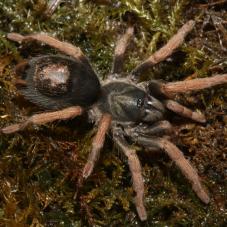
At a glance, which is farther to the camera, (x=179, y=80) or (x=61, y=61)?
(x=179, y=80)

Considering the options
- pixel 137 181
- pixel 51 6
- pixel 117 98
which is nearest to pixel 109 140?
pixel 117 98

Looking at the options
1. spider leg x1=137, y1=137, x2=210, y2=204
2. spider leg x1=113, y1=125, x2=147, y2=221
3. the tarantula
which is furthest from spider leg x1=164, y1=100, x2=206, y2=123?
spider leg x1=113, y1=125, x2=147, y2=221

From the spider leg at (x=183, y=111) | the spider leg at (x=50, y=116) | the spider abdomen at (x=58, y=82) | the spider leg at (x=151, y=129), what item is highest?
the spider abdomen at (x=58, y=82)

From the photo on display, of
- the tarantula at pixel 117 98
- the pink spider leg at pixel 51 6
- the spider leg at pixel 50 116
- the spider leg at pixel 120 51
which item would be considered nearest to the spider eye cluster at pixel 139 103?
the tarantula at pixel 117 98

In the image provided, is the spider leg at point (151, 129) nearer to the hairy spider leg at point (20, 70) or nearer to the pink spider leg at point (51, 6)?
the hairy spider leg at point (20, 70)

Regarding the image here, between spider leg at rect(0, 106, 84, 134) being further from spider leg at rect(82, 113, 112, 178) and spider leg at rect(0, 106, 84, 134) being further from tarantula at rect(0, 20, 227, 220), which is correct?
spider leg at rect(82, 113, 112, 178)

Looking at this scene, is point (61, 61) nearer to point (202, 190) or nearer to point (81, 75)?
point (81, 75)

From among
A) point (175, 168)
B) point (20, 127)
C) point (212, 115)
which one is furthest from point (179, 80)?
point (20, 127)
